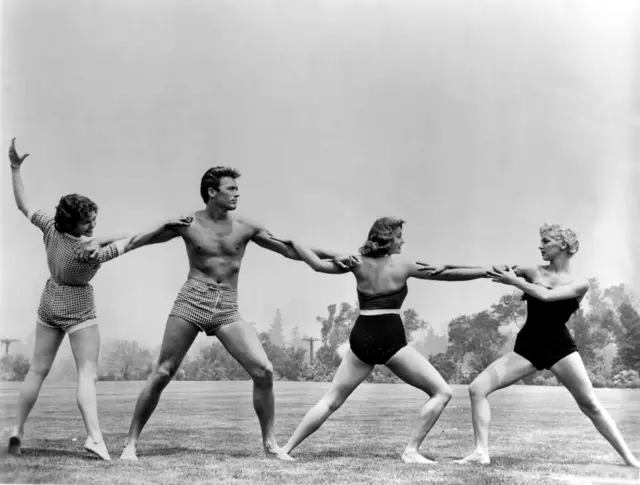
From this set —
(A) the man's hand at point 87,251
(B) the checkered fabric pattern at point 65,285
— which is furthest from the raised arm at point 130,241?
(B) the checkered fabric pattern at point 65,285

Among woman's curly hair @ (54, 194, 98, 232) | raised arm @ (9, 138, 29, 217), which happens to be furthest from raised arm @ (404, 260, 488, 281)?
raised arm @ (9, 138, 29, 217)

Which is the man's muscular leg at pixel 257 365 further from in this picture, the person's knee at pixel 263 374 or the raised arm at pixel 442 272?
the raised arm at pixel 442 272

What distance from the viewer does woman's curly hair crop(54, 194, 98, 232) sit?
734 cm

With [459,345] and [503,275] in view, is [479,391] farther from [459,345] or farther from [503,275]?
[459,345]

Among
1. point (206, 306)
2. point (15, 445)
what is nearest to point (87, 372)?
point (15, 445)

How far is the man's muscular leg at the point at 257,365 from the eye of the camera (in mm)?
7230

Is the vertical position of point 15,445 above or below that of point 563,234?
below

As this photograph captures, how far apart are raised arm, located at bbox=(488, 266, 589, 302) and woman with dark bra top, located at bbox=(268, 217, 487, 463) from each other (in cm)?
17

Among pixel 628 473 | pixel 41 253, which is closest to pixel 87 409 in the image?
pixel 41 253

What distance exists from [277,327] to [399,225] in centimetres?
264

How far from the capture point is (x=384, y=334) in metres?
7.26

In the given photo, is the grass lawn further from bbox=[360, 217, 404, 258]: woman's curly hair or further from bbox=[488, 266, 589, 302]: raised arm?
bbox=[360, 217, 404, 258]: woman's curly hair

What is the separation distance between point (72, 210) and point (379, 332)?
105 inches

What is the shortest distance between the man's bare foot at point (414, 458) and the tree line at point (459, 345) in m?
2.39
